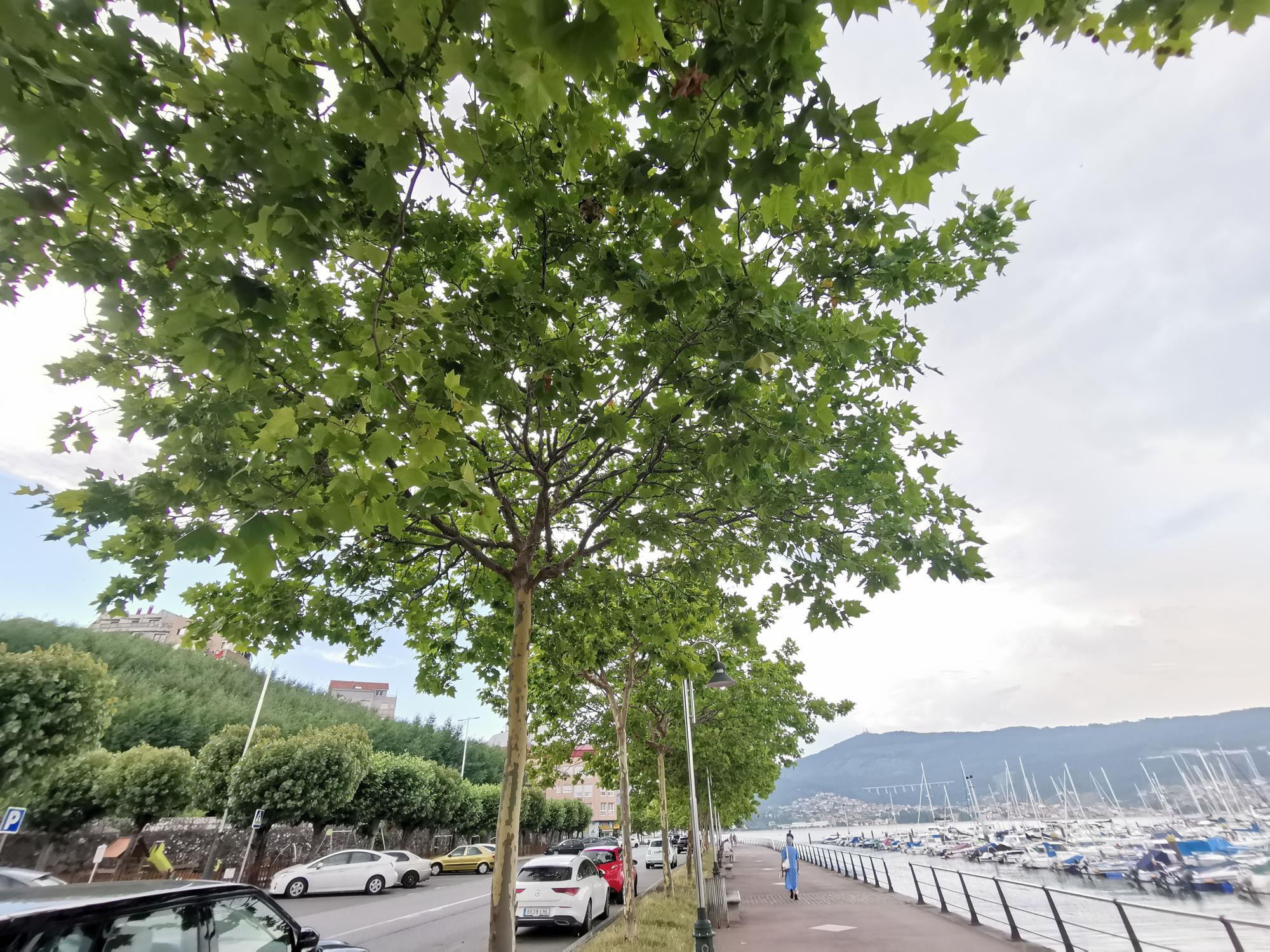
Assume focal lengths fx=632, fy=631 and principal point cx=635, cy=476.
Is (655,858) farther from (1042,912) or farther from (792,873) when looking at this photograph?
(1042,912)

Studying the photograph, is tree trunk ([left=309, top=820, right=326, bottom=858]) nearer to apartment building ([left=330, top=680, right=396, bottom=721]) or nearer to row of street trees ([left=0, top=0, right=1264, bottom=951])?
row of street trees ([left=0, top=0, right=1264, bottom=951])

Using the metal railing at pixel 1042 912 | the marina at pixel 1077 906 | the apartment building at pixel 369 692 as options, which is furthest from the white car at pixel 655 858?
the apartment building at pixel 369 692

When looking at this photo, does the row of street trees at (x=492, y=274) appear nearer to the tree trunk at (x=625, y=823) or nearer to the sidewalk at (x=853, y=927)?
the tree trunk at (x=625, y=823)

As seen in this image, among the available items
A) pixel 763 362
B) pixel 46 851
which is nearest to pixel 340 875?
pixel 46 851

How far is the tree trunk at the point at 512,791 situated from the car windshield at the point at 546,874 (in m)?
7.99

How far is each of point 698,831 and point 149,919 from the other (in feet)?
34.5

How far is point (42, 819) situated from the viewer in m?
26.0

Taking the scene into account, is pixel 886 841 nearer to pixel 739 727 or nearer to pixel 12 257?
pixel 739 727

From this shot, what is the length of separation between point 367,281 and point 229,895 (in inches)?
196

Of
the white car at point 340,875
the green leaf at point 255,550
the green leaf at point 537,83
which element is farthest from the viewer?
the white car at point 340,875

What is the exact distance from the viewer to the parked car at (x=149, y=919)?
3109mm

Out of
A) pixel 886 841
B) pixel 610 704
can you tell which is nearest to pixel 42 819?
pixel 610 704

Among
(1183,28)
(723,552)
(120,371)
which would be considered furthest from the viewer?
(723,552)

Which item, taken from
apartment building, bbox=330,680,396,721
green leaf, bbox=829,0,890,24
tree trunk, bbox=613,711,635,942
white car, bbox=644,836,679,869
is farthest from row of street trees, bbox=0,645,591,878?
apartment building, bbox=330,680,396,721
